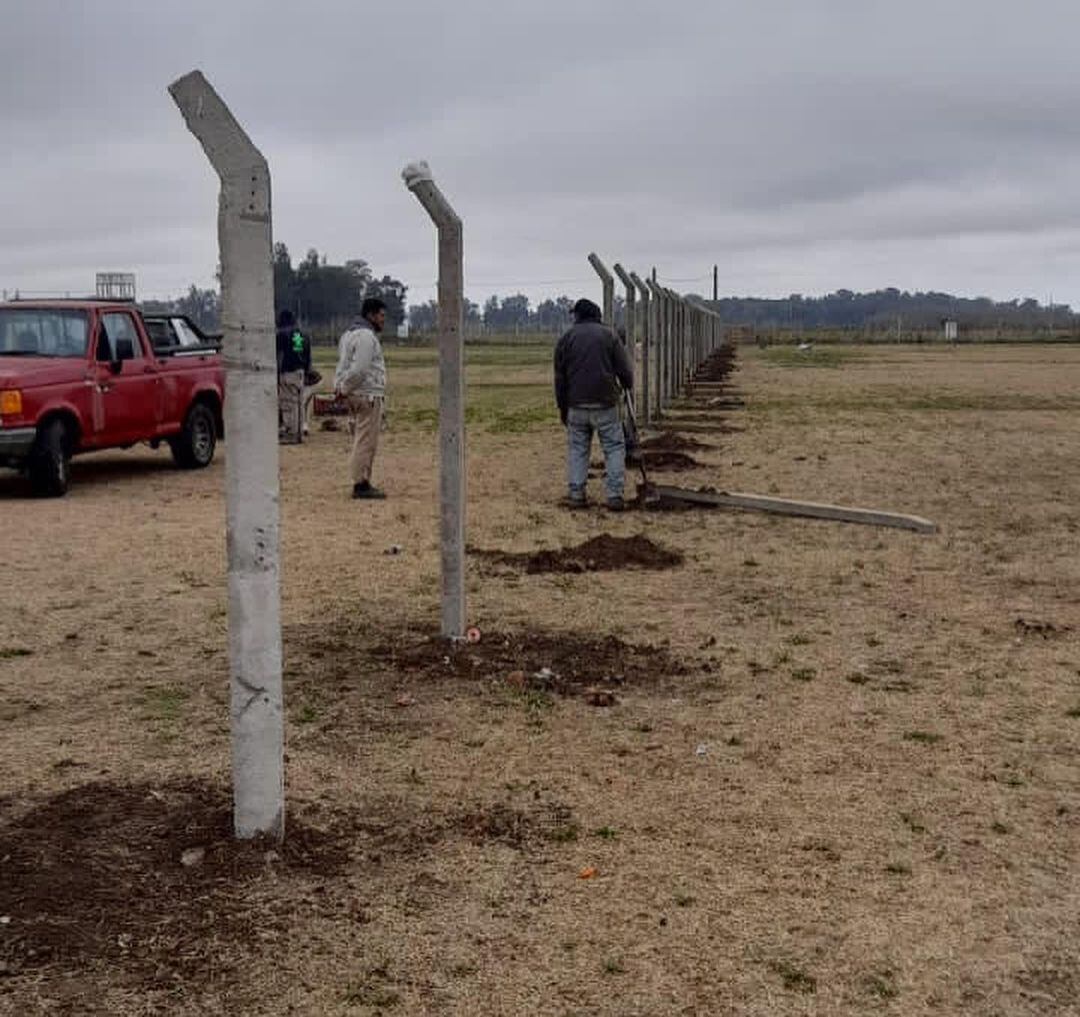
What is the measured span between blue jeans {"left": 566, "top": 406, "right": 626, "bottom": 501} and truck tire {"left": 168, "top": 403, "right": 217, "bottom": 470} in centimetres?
515

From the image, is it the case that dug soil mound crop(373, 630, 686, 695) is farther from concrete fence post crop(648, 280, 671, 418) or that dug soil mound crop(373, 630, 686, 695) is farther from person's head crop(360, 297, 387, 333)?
concrete fence post crop(648, 280, 671, 418)

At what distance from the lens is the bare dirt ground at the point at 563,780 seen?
3.83 m

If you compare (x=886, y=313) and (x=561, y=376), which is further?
(x=886, y=313)

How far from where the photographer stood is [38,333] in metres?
13.8

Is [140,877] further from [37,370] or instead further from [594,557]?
[37,370]

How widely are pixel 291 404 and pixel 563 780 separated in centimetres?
1417

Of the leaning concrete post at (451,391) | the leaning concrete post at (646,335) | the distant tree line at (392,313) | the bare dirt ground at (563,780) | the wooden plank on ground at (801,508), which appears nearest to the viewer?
the bare dirt ground at (563,780)

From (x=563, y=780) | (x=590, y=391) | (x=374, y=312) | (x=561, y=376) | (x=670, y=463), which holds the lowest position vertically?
(x=563, y=780)

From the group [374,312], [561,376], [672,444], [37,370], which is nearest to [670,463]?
[672,444]

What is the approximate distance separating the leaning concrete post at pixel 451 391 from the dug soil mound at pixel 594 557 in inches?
89.3

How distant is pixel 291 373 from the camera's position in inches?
716

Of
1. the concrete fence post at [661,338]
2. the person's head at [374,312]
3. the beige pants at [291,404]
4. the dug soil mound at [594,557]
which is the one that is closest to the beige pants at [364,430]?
the person's head at [374,312]

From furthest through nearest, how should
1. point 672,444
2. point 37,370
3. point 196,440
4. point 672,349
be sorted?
1. point 672,349
2. point 672,444
3. point 196,440
4. point 37,370

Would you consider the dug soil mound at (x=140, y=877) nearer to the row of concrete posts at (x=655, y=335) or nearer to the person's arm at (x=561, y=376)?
the person's arm at (x=561, y=376)
